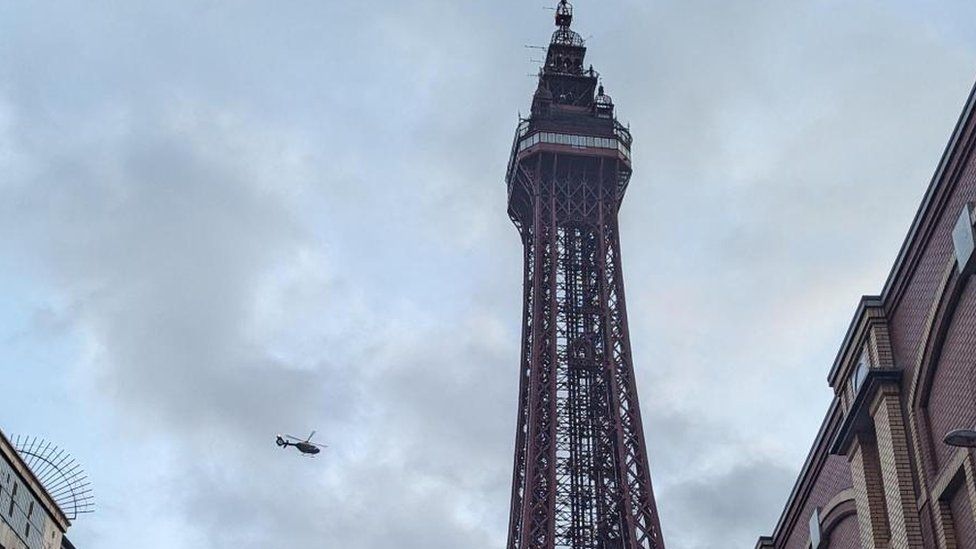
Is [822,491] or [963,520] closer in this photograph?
[963,520]

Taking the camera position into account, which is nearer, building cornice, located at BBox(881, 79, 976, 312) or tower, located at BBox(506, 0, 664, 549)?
building cornice, located at BBox(881, 79, 976, 312)

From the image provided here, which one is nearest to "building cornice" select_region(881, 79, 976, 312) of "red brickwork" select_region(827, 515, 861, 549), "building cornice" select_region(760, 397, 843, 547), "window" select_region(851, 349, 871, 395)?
"window" select_region(851, 349, 871, 395)

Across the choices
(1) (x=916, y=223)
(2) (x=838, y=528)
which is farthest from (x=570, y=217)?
(1) (x=916, y=223)

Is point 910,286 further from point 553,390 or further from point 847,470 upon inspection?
point 553,390

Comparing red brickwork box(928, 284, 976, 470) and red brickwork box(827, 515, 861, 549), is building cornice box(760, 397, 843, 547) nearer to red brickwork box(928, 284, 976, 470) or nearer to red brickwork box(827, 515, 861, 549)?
red brickwork box(827, 515, 861, 549)

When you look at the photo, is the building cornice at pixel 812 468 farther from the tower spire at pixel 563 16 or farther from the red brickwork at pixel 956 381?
the tower spire at pixel 563 16

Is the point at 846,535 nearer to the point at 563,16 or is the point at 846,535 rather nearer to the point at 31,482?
the point at 31,482

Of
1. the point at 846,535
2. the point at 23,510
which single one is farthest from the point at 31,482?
the point at 846,535
